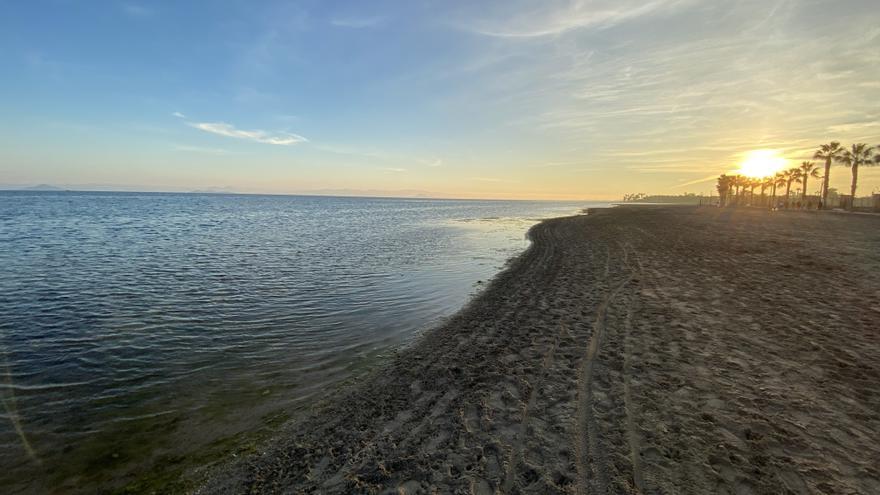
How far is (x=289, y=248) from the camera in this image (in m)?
30.6

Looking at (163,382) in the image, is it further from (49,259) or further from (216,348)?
(49,259)

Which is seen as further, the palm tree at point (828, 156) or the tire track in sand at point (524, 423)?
the palm tree at point (828, 156)

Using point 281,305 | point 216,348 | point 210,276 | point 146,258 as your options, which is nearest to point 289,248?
point 146,258

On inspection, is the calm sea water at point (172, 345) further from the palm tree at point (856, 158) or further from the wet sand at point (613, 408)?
the palm tree at point (856, 158)

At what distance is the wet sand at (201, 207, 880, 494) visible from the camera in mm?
4852

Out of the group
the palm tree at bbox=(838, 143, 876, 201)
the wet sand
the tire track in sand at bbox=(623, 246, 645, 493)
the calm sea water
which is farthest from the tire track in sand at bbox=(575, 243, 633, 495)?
the palm tree at bbox=(838, 143, 876, 201)

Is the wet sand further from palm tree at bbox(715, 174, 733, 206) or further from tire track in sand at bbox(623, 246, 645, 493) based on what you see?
palm tree at bbox(715, 174, 733, 206)

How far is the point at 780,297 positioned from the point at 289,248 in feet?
98.9

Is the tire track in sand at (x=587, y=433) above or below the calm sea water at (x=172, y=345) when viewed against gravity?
above

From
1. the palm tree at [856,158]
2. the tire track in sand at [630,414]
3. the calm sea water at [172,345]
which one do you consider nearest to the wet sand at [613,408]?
the tire track in sand at [630,414]

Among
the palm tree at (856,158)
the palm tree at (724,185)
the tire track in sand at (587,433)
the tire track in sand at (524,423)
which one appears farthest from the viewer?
the palm tree at (724,185)

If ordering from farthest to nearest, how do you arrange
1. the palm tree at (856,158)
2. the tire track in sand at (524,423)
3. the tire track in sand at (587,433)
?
1. the palm tree at (856,158)
2. the tire track in sand at (524,423)
3. the tire track in sand at (587,433)

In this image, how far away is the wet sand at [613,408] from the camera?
4852mm

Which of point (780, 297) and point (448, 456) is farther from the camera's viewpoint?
point (780, 297)
